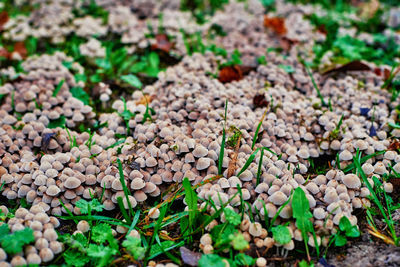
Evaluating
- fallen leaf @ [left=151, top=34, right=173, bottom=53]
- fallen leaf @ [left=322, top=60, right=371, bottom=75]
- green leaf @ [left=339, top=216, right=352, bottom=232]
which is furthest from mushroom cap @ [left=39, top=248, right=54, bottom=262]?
fallen leaf @ [left=322, top=60, right=371, bottom=75]

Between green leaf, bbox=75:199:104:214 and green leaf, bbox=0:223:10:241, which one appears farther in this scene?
green leaf, bbox=75:199:104:214

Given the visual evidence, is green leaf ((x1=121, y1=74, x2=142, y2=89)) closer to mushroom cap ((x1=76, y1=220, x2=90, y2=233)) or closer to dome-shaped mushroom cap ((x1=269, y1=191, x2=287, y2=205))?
mushroom cap ((x1=76, y1=220, x2=90, y2=233))

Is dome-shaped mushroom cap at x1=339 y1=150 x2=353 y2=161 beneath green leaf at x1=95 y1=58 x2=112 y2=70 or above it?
beneath

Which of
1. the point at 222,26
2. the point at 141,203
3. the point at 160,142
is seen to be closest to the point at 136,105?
the point at 160,142

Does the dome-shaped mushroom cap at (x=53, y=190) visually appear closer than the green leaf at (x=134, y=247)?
No

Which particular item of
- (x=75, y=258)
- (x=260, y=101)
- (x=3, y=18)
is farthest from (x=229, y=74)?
(x=3, y=18)

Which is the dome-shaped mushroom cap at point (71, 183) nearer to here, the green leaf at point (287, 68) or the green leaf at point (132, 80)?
the green leaf at point (132, 80)

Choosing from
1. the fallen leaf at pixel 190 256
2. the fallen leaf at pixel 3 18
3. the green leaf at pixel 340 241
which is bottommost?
the green leaf at pixel 340 241

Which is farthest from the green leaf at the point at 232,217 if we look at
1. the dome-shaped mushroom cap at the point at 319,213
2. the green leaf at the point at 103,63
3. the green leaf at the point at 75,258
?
the green leaf at the point at 103,63
